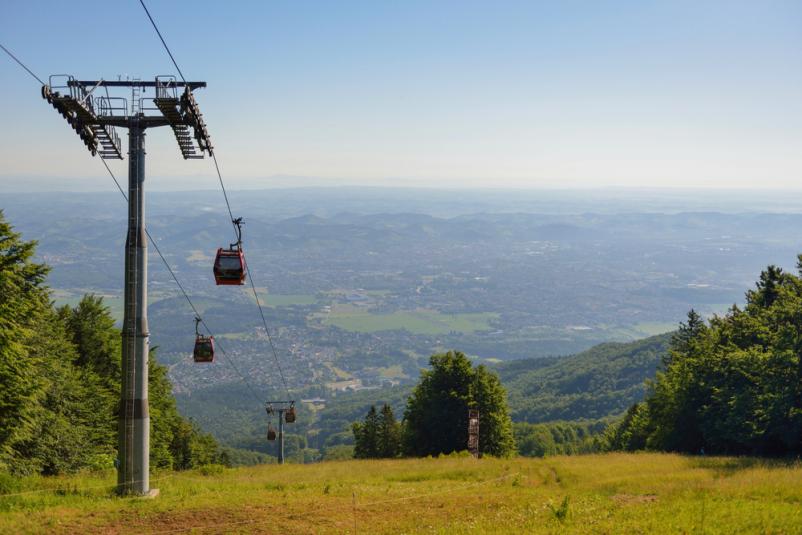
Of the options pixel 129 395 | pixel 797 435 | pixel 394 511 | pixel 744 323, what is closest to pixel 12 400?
pixel 129 395

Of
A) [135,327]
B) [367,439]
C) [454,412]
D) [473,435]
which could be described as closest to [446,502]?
[135,327]

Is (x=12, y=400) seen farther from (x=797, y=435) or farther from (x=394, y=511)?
(x=797, y=435)

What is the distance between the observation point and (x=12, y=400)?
27125 mm

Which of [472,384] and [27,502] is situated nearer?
[27,502]

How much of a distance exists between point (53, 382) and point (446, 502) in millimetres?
26342

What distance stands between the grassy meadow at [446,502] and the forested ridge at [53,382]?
5025 millimetres

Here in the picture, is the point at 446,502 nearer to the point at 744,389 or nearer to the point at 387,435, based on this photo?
the point at 744,389

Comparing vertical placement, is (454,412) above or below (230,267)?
below

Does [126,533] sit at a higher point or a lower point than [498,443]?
higher

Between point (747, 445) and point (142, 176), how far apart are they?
35.0 metres

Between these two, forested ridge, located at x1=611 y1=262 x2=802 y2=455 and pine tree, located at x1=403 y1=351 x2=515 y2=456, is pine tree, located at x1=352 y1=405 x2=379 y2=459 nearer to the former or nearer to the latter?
pine tree, located at x1=403 y1=351 x2=515 y2=456

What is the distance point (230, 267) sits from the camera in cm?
2388

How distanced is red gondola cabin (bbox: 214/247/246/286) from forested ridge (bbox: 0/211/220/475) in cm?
967

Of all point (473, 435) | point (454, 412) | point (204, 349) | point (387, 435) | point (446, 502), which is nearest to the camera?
point (446, 502)
